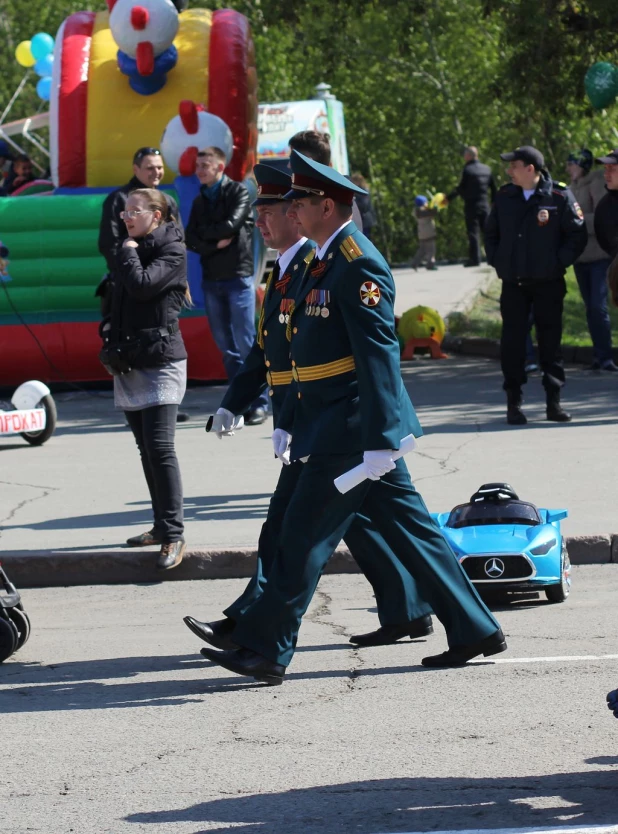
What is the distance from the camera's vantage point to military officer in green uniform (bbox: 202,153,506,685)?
5.35 m

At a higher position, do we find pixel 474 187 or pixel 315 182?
pixel 474 187

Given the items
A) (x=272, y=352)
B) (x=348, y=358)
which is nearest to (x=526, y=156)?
(x=272, y=352)

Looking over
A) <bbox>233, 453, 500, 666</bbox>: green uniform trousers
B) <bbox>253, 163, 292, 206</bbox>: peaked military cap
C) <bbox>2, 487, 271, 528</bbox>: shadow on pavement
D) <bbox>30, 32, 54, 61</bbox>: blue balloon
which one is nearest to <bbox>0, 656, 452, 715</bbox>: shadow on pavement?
<bbox>233, 453, 500, 666</bbox>: green uniform trousers

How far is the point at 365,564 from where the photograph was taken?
5984mm

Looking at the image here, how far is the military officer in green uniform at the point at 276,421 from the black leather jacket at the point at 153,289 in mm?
1049

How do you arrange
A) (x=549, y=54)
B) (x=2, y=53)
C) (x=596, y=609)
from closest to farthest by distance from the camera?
(x=596, y=609), (x=549, y=54), (x=2, y=53)

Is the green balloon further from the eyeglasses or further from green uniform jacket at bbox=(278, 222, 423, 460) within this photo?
green uniform jacket at bbox=(278, 222, 423, 460)

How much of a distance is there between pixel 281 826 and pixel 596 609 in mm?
2890

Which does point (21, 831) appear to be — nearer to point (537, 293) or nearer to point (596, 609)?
point (596, 609)

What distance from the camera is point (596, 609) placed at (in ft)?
21.9

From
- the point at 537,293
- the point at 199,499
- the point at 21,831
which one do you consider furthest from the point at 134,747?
the point at 537,293

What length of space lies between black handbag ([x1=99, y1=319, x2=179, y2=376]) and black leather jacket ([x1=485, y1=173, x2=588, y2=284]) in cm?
456

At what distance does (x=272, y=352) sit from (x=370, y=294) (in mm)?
865

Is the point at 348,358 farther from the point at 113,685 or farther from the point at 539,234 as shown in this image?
the point at 539,234
